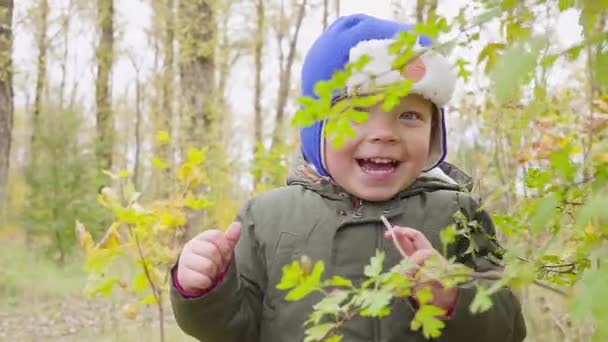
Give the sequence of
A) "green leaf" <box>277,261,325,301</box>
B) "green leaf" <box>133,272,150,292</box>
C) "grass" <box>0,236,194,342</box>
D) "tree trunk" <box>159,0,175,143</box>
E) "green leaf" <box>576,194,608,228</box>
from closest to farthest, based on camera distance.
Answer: "green leaf" <box>576,194,608,228</box> → "green leaf" <box>277,261,325,301</box> → "green leaf" <box>133,272,150,292</box> → "grass" <box>0,236,194,342</box> → "tree trunk" <box>159,0,175,143</box>

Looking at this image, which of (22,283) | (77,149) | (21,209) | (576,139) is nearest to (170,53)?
(77,149)

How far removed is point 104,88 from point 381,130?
47.0ft

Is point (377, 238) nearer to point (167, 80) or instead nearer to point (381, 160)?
point (381, 160)

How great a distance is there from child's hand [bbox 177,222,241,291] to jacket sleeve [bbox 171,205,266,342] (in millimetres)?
61

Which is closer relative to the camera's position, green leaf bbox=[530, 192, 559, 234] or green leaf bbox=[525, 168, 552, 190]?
green leaf bbox=[530, 192, 559, 234]

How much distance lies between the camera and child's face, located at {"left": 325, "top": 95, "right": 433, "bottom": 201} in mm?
1505

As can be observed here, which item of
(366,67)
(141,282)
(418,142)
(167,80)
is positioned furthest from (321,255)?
(167,80)

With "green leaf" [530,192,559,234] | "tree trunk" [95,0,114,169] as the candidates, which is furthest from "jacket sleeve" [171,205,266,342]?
"tree trunk" [95,0,114,169]

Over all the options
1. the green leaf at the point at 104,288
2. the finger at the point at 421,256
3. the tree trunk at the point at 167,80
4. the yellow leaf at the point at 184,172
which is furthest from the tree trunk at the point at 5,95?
the finger at the point at 421,256

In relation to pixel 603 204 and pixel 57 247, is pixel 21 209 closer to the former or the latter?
pixel 57 247

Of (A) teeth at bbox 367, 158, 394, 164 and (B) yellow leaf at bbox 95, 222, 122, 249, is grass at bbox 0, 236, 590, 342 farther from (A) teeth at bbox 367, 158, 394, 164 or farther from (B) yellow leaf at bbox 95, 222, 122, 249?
(B) yellow leaf at bbox 95, 222, 122, 249

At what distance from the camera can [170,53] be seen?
12742 millimetres

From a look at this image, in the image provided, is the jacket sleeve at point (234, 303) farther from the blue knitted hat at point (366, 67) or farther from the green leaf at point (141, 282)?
the green leaf at point (141, 282)

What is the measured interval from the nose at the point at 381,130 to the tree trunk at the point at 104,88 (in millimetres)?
10980
